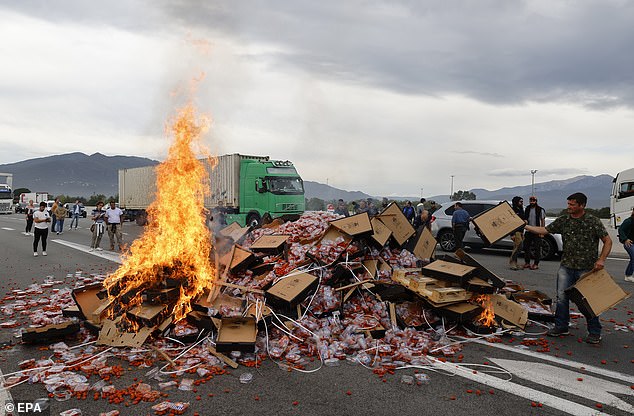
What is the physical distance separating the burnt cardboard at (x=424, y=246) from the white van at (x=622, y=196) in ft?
52.0

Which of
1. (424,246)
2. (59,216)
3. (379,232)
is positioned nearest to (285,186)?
(59,216)

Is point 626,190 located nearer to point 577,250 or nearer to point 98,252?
point 577,250

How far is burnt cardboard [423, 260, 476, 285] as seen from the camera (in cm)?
616

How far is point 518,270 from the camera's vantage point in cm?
1096

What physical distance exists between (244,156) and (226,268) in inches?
569

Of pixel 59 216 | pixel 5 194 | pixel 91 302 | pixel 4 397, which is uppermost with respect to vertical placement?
pixel 5 194

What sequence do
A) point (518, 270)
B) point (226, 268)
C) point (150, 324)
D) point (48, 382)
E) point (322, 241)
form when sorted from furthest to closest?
point (518, 270) → point (322, 241) → point (226, 268) → point (150, 324) → point (48, 382)

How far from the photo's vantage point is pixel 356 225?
25.5 ft

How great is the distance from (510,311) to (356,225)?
3047mm

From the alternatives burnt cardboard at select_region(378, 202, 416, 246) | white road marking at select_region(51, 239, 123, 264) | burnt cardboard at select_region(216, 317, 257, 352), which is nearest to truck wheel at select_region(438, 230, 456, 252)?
burnt cardboard at select_region(378, 202, 416, 246)

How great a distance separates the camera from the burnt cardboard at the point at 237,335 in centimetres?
495

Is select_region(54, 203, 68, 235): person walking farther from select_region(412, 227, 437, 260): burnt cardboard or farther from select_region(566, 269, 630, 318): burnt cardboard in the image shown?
select_region(566, 269, 630, 318): burnt cardboard

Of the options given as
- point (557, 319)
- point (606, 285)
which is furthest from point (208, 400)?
point (606, 285)

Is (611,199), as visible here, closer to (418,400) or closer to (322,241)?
(322,241)
